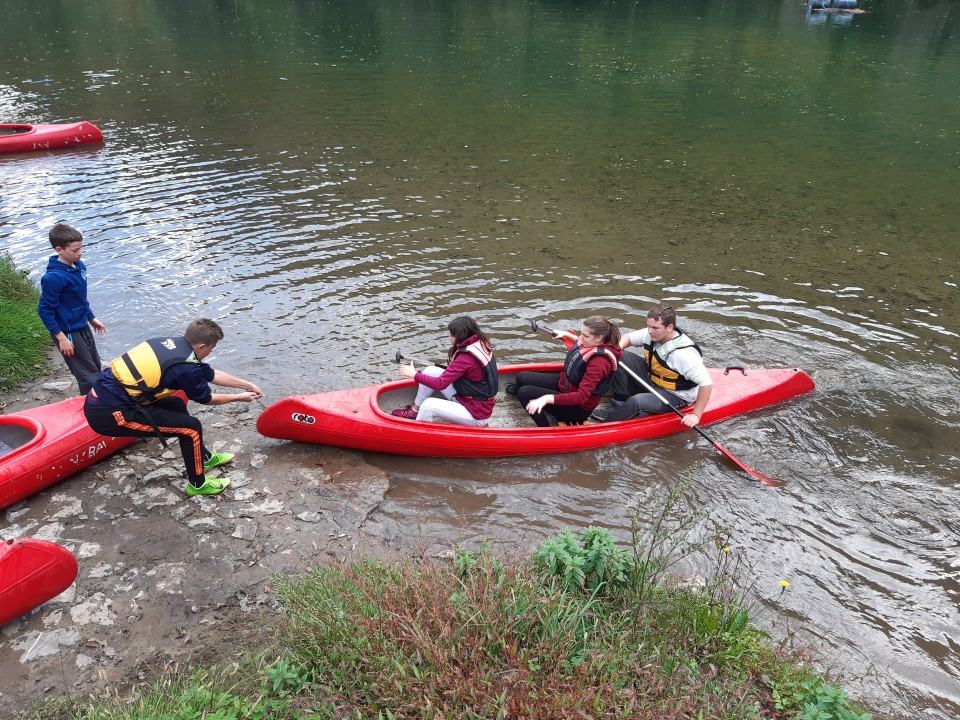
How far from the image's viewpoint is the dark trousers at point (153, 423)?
4848 mm

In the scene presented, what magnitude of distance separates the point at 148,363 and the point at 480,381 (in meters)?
2.66

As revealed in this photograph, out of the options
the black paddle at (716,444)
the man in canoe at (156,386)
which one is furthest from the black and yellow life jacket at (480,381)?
the man in canoe at (156,386)

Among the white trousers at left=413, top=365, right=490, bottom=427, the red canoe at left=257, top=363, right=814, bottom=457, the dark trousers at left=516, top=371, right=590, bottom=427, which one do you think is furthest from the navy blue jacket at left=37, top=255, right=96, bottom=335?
the dark trousers at left=516, top=371, right=590, bottom=427

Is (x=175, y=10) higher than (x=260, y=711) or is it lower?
higher

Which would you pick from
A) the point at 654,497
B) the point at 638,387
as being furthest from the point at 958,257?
the point at 654,497

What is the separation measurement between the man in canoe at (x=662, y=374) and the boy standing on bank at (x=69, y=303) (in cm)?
484

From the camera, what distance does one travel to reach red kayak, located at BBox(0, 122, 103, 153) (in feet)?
43.3

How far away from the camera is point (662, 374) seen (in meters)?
6.43

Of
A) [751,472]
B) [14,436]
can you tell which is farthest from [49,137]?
[751,472]

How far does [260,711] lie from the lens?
3100 millimetres

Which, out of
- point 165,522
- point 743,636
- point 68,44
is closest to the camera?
point 743,636

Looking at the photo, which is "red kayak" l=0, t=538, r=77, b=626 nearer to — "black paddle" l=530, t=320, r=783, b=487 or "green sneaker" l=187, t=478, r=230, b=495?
"green sneaker" l=187, t=478, r=230, b=495

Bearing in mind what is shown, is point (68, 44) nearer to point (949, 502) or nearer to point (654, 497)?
point (654, 497)

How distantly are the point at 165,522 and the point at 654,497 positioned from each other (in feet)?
13.0
